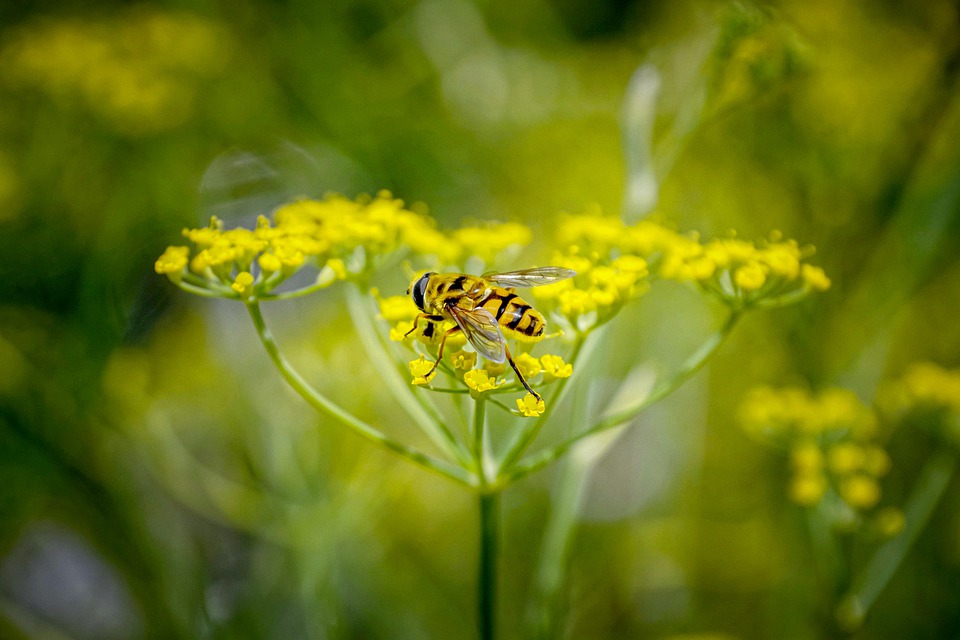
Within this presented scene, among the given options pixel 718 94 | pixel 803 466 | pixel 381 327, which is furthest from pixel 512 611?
pixel 718 94

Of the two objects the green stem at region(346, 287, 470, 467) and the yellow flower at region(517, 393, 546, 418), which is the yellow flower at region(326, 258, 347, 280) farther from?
the yellow flower at region(517, 393, 546, 418)

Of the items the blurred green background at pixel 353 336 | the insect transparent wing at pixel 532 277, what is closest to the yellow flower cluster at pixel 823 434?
the blurred green background at pixel 353 336

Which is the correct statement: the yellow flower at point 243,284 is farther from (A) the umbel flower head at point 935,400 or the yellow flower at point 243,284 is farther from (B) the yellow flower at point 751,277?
(A) the umbel flower head at point 935,400

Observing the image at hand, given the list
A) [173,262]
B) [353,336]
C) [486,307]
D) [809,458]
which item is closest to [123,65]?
[353,336]

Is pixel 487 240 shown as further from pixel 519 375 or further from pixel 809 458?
pixel 809 458

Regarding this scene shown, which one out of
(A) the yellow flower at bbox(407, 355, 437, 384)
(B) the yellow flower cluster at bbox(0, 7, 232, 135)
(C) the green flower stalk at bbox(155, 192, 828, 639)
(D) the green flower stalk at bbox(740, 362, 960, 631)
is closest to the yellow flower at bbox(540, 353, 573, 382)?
(C) the green flower stalk at bbox(155, 192, 828, 639)

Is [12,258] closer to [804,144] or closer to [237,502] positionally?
[237,502]
